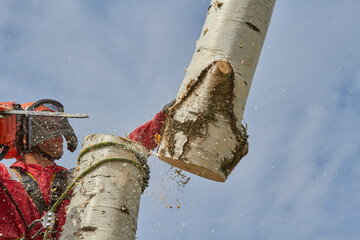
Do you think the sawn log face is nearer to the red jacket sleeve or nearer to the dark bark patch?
the dark bark patch

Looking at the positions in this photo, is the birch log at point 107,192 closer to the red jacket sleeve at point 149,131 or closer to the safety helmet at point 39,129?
the red jacket sleeve at point 149,131

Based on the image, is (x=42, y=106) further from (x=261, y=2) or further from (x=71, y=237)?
(x=261, y=2)

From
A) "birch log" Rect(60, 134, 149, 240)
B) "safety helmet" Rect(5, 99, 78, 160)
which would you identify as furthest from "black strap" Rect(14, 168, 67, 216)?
"birch log" Rect(60, 134, 149, 240)

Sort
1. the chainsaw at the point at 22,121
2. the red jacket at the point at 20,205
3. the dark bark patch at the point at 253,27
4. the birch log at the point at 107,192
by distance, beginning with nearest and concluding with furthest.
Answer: the birch log at the point at 107,192, the dark bark patch at the point at 253,27, the chainsaw at the point at 22,121, the red jacket at the point at 20,205

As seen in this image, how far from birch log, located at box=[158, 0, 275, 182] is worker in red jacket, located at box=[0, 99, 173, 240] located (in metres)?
1.56

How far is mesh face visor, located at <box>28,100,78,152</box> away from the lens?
475 centimetres

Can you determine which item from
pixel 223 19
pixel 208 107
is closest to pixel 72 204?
pixel 208 107

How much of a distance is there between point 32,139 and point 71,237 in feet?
6.95

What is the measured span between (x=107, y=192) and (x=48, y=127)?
7.35 feet

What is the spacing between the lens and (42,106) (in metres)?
5.14

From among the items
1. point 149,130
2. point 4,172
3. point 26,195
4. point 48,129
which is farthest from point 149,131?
point 4,172

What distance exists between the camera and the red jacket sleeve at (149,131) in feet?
15.5

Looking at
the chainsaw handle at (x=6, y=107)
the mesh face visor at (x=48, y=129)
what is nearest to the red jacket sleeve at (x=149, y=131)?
the mesh face visor at (x=48, y=129)

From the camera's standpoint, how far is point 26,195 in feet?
14.5
